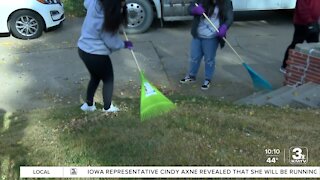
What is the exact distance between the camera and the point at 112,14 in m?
4.41

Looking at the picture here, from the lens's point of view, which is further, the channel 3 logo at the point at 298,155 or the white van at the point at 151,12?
the white van at the point at 151,12

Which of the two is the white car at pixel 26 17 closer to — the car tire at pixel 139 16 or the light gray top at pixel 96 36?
the car tire at pixel 139 16

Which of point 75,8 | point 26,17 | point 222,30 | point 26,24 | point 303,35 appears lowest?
point 75,8

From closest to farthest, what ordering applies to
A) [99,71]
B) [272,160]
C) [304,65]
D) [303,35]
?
[272,160] → [99,71] → [304,65] → [303,35]

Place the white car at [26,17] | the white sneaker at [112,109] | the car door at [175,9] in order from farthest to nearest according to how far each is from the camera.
A: the car door at [175,9] → the white car at [26,17] → the white sneaker at [112,109]

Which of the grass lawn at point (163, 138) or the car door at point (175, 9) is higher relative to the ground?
the grass lawn at point (163, 138)

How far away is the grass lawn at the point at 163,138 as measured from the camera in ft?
11.2

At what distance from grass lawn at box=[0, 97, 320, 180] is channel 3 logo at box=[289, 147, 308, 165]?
0.16 ft

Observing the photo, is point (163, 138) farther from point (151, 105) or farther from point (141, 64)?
point (141, 64)

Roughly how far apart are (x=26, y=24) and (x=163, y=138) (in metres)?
6.66

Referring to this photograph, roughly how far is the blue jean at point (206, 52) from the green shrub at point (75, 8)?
5572 mm

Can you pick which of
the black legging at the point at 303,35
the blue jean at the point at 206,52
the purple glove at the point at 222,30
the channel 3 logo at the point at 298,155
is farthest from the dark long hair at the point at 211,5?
the channel 3 logo at the point at 298,155

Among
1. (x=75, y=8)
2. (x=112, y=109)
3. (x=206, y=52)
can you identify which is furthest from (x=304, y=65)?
(x=75, y=8)

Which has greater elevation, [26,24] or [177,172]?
[177,172]
